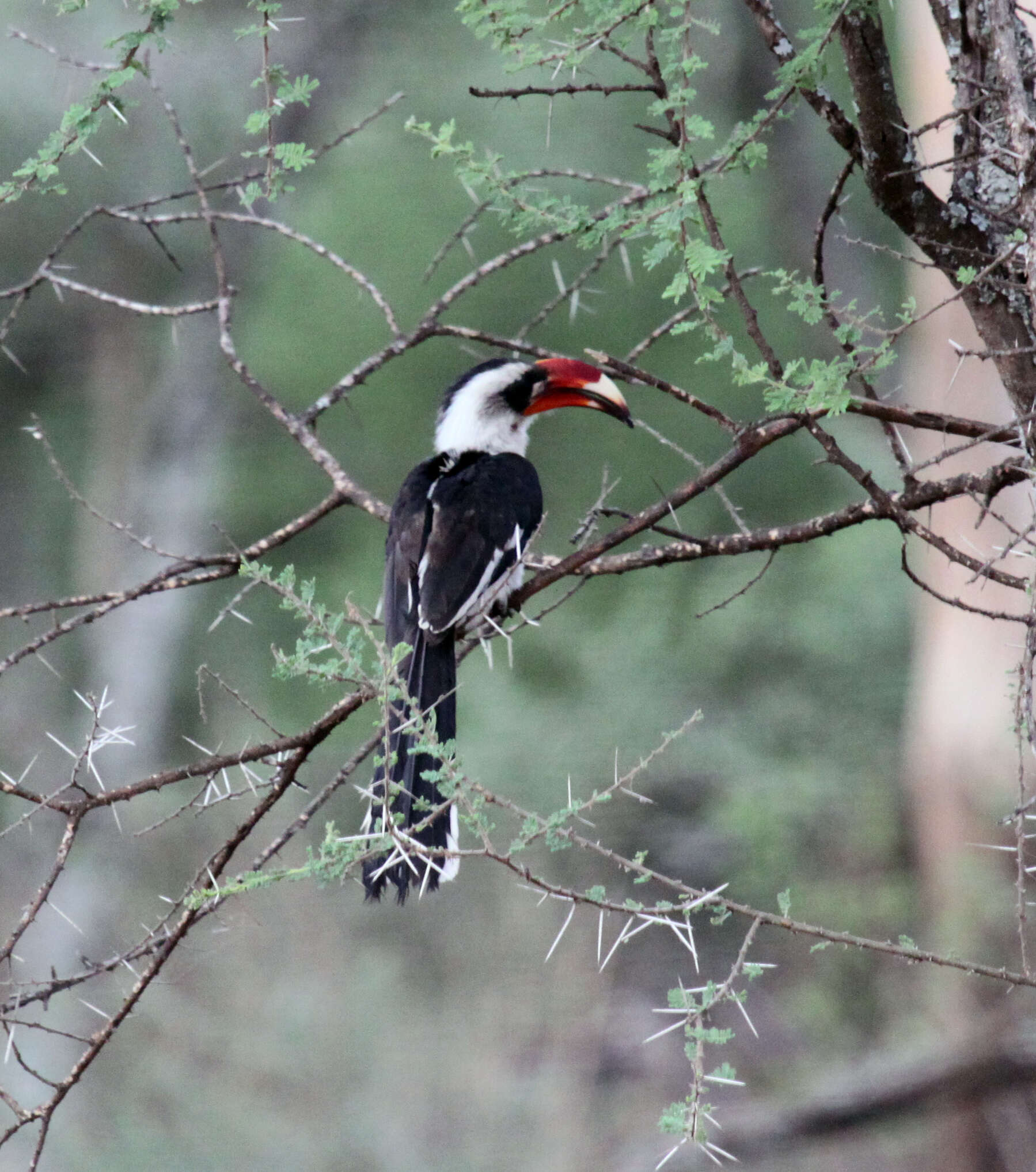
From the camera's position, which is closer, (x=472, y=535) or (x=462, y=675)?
(x=472, y=535)

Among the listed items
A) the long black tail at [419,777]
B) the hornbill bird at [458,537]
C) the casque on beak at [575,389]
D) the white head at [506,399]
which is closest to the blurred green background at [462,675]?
the white head at [506,399]

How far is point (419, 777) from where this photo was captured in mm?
2309

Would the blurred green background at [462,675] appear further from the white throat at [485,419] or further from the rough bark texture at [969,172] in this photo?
the rough bark texture at [969,172]

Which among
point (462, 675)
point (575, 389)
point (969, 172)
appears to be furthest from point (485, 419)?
point (462, 675)

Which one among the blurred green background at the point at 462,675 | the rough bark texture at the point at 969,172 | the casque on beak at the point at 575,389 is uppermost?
the blurred green background at the point at 462,675

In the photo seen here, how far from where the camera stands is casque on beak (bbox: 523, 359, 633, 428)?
3.00 meters

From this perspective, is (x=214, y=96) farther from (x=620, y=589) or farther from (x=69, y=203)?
(x=620, y=589)

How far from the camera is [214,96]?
8.48 meters

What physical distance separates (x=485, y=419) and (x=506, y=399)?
0.22ft

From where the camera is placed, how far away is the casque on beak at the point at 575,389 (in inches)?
118

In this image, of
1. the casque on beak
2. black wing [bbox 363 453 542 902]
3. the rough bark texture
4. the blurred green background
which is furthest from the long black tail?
the blurred green background

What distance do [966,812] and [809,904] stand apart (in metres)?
1.22

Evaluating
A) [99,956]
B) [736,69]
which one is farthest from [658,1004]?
[736,69]

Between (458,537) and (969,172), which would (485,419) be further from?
(969,172)
